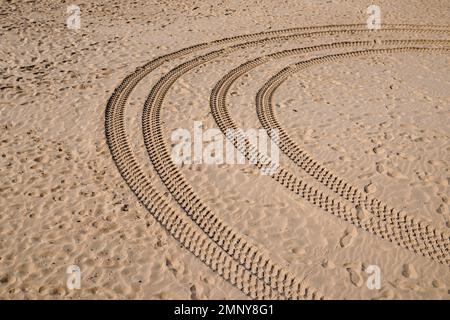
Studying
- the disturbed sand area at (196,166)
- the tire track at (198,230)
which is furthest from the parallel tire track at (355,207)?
the tire track at (198,230)

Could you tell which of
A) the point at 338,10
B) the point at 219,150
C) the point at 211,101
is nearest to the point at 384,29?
the point at 338,10

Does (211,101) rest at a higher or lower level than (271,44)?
lower

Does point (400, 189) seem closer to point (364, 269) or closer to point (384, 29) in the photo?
point (364, 269)

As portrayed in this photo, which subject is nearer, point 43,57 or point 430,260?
point 430,260

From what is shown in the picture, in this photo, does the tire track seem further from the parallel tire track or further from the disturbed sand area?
the parallel tire track

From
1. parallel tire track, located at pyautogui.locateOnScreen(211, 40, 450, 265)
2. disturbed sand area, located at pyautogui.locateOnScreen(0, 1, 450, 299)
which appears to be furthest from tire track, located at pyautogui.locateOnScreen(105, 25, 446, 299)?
parallel tire track, located at pyautogui.locateOnScreen(211, 40, 450, 265)

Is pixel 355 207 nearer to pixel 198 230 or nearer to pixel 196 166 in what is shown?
pixel 198 230

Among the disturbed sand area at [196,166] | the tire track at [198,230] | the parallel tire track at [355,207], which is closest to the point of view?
the tire track at [198,230]

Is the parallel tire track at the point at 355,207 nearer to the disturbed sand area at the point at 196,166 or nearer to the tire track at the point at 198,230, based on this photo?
the disturbed sand area at the point at 196,166
